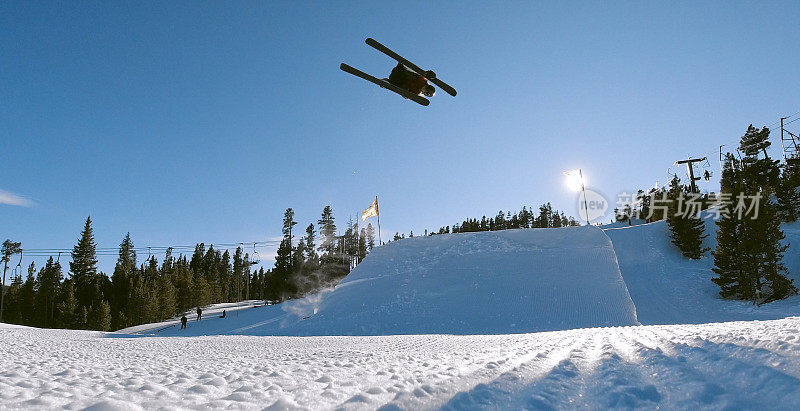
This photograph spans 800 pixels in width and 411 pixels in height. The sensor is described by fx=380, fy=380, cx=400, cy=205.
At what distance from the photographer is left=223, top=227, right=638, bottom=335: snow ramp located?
2539cm

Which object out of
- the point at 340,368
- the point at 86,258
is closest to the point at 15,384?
the point at 340,368

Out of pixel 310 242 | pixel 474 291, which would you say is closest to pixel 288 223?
pixel 310 242

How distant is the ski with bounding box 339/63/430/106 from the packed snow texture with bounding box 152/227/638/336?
17.2 metres

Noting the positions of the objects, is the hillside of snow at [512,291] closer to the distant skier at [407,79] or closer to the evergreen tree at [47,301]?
the distant skier at [407,79]

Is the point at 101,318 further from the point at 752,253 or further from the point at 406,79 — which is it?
the point at 752,253

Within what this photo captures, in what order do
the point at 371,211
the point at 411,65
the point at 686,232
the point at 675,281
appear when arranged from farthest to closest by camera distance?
1. the point at 371,211
2. the point at 686,232
3. the point at 675,281
4. the point at 411,65

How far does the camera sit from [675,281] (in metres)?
35.5

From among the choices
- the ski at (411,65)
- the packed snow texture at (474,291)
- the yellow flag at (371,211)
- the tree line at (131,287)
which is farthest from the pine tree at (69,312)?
the ski at (411,65)

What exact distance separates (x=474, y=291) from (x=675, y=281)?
20672 millimetres

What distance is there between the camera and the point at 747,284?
28.9 m

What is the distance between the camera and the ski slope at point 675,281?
86.9 feet

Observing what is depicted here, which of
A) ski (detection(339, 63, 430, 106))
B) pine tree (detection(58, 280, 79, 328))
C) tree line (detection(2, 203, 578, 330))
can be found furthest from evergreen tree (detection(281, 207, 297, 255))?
ski (detection(339, 63, 430, 106))

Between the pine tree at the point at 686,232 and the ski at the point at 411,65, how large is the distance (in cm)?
4281

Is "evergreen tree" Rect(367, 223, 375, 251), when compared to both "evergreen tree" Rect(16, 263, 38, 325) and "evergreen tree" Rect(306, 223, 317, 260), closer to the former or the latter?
"evergreen tree" Rect(306, 223, 317, 260)
